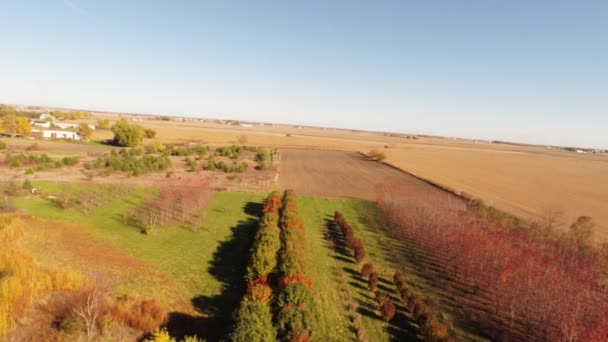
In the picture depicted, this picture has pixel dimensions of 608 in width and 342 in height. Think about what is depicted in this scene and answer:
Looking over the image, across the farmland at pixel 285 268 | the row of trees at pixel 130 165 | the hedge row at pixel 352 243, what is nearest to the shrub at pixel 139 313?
the farmland at pixel 285 268

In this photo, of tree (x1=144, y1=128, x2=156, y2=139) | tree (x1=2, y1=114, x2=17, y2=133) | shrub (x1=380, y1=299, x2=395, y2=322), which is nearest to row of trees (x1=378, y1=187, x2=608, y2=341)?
shrub (x1=380, y1=299, x2=395, y2=322)

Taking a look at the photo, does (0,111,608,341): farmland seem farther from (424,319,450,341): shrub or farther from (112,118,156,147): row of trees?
(112,118,156,147): row of trees

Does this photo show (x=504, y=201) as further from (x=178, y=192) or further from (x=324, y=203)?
(x=178, y=192)

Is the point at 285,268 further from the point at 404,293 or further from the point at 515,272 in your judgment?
the point at 515,272

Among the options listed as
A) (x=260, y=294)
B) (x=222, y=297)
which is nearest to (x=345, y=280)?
(x=260, y=294)

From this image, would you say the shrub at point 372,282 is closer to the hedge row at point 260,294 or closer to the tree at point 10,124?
the hedge row at point 260,294
